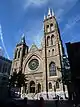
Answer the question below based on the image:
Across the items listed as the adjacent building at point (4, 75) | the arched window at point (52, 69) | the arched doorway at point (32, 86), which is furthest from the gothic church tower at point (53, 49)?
the adjacent building at point (4, 75)

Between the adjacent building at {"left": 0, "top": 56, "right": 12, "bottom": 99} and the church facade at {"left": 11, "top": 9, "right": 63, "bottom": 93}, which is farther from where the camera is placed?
the church facade at {"left": 11, "top": 9, "right": 63, "bottom": 93}

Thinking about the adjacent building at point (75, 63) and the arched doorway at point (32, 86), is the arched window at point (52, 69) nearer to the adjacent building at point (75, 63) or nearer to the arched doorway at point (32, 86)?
the arched doorway at point (32, 86)

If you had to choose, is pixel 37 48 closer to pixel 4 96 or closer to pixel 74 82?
pixel 4 96

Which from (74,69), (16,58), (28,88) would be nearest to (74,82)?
(74,69)

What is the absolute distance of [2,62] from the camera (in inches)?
1063

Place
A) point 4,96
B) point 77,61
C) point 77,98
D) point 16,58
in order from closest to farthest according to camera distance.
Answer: point 77,98
point 77,61
point 4,96
point 16,58

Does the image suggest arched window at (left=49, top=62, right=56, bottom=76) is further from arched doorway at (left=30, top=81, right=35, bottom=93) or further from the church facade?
arched doorway at (left=30, top=81, right=35, bottom=93)

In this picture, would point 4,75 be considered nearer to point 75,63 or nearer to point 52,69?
point 75,63

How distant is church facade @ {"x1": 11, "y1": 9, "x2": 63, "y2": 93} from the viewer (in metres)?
38.5

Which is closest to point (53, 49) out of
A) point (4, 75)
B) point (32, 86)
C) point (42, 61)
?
point (42, 61)

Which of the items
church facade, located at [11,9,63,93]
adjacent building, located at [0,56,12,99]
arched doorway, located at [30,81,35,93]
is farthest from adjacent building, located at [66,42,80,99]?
arched doorway, located at [30,81,35,93]

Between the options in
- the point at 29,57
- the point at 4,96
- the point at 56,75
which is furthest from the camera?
the point at 29,57

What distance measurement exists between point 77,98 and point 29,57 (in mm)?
29319

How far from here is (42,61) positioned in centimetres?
4256
